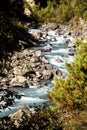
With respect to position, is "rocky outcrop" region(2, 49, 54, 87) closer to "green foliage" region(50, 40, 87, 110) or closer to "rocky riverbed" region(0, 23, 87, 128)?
"rocky riverbed" region(0, 23, 87, 128)

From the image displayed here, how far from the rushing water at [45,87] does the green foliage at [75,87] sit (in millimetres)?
2198

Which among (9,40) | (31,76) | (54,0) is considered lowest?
(31,76)

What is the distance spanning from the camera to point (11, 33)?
Answer: 416 inches

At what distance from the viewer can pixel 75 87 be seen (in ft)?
66.2

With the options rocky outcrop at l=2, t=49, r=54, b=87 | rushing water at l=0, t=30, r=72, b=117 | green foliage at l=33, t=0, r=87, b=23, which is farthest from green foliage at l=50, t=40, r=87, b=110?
green foliage at l=33, t=0, r=87, b=23

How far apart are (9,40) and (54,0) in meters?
79.9

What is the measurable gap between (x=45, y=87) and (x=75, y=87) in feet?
40.2

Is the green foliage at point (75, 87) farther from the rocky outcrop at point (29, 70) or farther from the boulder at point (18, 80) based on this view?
the boulder at point (18, 80)

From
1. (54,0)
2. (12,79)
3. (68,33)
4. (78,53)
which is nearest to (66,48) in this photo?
(68,33)

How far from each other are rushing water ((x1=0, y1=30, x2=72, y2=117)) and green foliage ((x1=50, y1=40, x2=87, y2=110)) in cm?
220

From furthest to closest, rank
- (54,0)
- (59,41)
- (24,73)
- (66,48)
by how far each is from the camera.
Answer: (54,0) < (59,41) < (66,48) < (24,73)

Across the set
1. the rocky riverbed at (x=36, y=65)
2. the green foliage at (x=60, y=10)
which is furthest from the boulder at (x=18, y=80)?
the green foliage at (x=60, y=10)

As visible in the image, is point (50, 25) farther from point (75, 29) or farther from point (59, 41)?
point (59, 41)

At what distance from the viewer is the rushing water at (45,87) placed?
27.8 m
